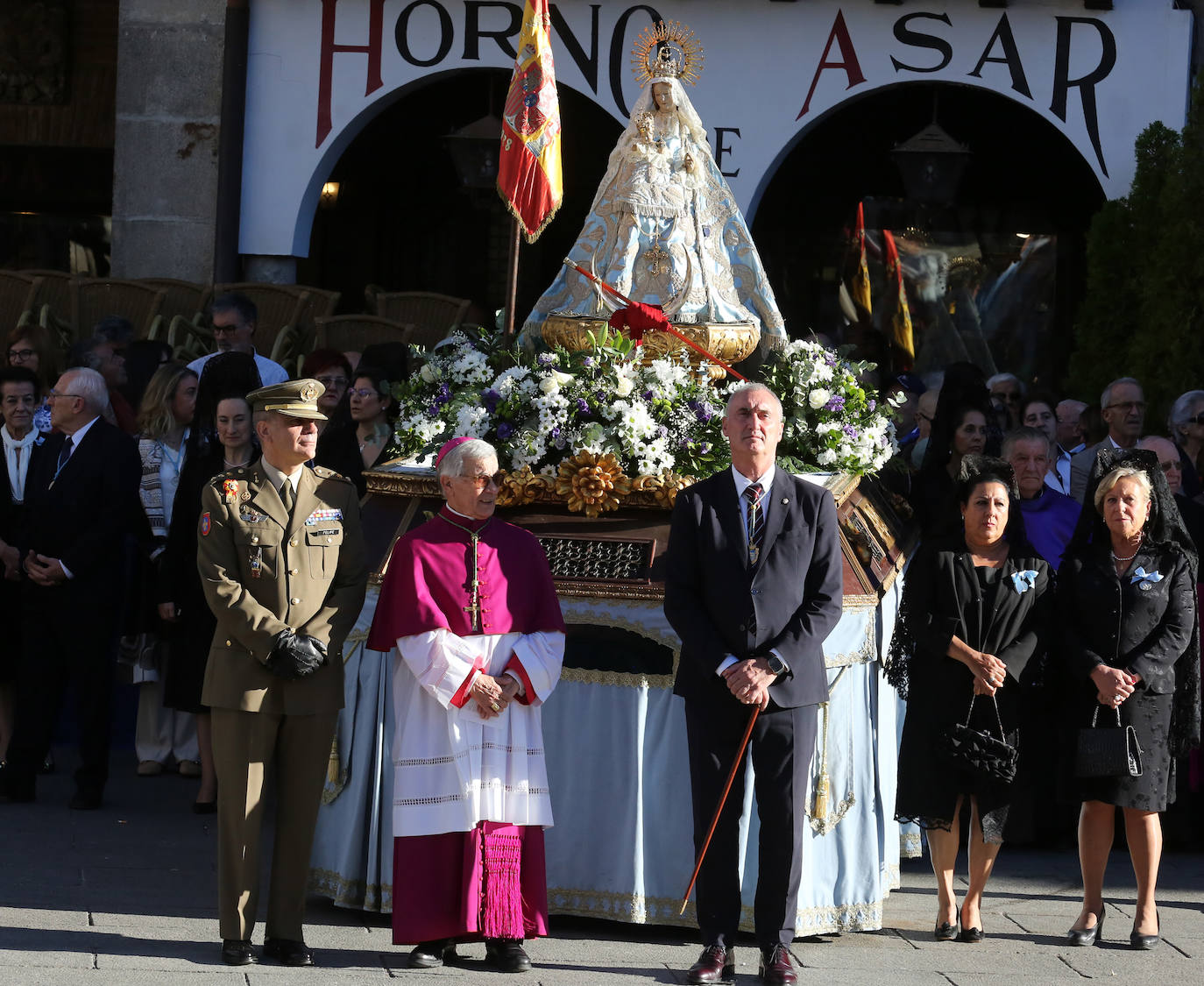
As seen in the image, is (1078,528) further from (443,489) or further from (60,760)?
(60,760)

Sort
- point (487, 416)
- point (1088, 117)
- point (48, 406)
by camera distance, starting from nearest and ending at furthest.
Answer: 1. point (487, 416)
2. point (48, 406)
3. point (1088, 117)

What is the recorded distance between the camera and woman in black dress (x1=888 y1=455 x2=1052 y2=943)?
20.1 feet

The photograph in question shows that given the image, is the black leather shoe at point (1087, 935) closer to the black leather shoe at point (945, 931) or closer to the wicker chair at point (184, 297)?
the black leather shoe at point (945, 931)

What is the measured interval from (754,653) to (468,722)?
899 mm

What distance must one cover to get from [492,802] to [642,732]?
2.33 ft

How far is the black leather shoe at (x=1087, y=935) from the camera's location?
6.17m

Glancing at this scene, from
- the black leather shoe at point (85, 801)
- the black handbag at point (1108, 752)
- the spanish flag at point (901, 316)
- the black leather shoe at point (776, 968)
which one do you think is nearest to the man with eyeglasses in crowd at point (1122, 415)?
the black handbag at point (1108, 752)

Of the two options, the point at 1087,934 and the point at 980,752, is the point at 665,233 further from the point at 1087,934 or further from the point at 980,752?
the point at 1087,934

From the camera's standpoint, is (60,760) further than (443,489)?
Yes

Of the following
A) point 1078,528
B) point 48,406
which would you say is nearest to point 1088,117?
point 1078,528

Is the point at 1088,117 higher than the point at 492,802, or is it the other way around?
the point at 1088,117

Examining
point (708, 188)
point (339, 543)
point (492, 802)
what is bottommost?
point (492, 802)

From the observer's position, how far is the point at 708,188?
7430 millimetres

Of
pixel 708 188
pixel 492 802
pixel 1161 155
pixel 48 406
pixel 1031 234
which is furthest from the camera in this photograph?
pixel 1031 234
